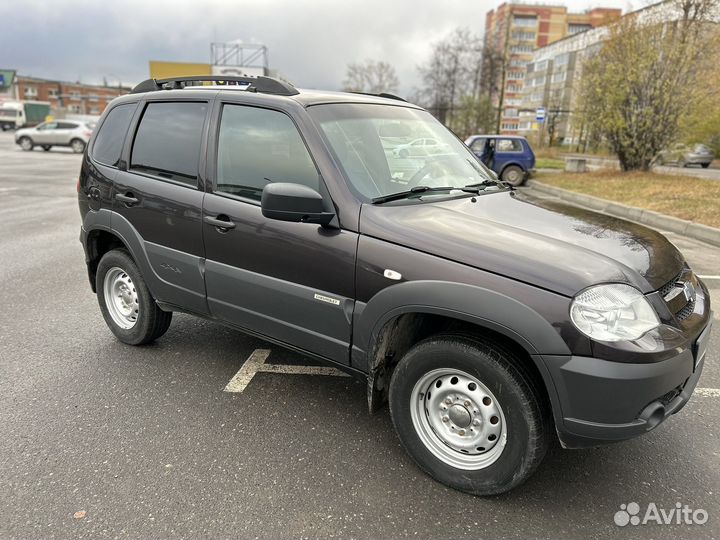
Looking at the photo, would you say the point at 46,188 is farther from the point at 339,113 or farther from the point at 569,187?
the point at 569,187

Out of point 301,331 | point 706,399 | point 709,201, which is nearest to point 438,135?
point 301,331

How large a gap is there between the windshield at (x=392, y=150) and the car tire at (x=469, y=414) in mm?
931

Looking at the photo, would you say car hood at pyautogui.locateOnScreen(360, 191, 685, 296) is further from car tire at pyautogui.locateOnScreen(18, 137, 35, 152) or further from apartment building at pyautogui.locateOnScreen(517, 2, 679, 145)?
apartment building at pyautogui.locateOnScreen(517, 2, 679, 145)

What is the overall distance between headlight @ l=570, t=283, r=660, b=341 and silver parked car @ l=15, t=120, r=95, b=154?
31472 millimetres

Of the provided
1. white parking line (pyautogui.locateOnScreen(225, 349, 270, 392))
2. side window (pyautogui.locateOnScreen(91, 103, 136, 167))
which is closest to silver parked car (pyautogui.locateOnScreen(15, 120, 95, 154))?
side window (pyautogui.locateOnScreen(91, 103, 136, 167))

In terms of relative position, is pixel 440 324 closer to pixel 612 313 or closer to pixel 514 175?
pixel 612 313

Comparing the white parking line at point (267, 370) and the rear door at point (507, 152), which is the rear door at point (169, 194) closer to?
the white parking line at point (267, 370)

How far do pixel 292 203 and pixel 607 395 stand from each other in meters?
1.63

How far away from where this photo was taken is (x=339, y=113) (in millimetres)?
3049

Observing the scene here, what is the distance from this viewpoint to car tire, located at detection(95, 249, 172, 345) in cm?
384

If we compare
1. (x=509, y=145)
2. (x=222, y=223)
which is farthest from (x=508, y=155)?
(x=222, y=223)

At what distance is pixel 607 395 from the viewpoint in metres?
2.04

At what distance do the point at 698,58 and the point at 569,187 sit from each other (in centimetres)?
535

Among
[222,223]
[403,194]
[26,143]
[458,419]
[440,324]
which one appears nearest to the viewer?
[458,419]
